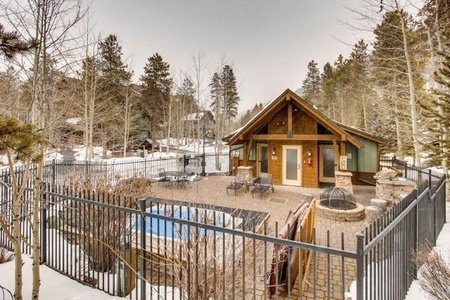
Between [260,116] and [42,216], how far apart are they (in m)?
10.2

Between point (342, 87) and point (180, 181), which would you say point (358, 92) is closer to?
point (342, 87)

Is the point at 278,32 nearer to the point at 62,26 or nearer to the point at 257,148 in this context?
the point at 257,148

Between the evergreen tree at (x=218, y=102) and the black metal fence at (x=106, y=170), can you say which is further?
the evergreen tree at (x=218, y=102)

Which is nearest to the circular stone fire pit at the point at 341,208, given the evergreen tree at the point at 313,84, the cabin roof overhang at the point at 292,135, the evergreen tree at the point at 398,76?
the cabin roof overhang at the point at 292,135

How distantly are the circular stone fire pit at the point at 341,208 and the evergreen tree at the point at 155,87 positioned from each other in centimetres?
2552

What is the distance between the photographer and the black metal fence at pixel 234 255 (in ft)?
7.69

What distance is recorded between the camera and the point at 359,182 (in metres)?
13.4

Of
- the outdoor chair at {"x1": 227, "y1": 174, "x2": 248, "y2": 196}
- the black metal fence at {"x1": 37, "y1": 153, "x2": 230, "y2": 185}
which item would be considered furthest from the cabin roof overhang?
the black metal fence at {"x1": 37, "y1": 153, "x2": 230, "y2": 185}

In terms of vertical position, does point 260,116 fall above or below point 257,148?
above

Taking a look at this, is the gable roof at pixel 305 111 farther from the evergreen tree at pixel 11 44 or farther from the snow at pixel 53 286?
the evergreen tree at pixel 11 44

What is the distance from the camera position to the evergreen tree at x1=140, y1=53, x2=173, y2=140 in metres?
30.1

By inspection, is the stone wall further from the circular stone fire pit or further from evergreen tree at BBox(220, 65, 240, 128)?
evergreen tree at BBox(220, 65, 240, 128)

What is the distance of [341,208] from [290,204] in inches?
81.6

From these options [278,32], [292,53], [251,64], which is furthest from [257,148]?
[251,64]
